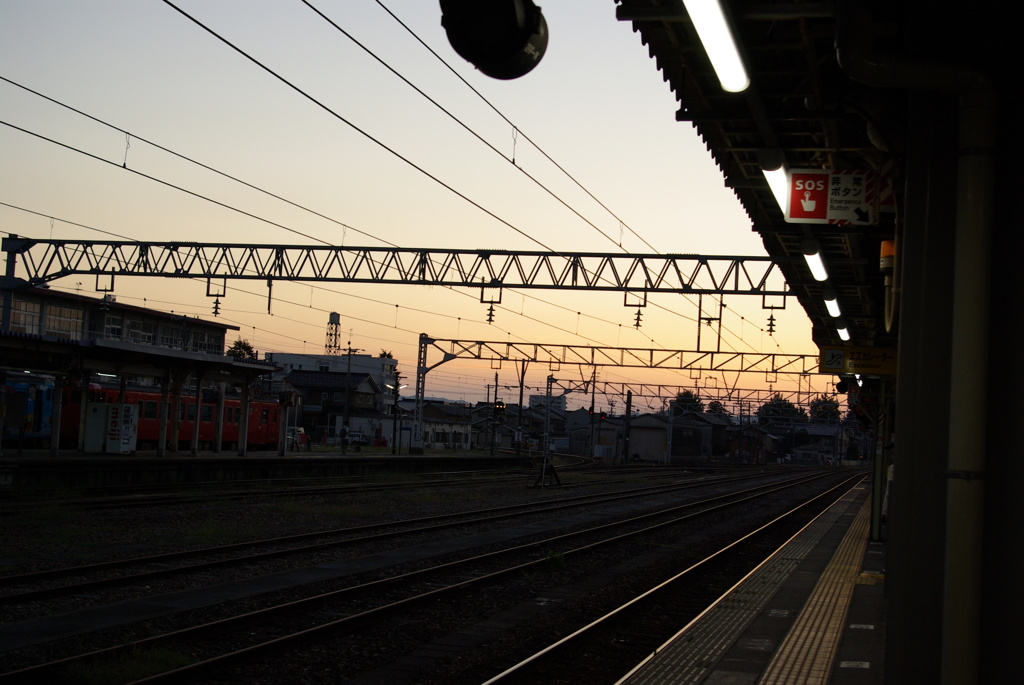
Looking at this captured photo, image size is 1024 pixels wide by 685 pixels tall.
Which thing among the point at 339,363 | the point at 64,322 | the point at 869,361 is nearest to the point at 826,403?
the point at 339,363

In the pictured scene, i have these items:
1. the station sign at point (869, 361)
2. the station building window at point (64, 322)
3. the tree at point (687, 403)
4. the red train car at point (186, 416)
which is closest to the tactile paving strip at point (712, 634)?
the station sign at point (869, 361)

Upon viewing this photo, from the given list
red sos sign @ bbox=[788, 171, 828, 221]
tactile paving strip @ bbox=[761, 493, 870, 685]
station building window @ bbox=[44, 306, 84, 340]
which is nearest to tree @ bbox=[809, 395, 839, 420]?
station building window @ bbox=[44, 306, 84, 340]

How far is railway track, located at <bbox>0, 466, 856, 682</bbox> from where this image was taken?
7.39m

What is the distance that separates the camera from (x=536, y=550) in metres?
16.2

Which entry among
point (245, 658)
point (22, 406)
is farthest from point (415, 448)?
point (245, 658)

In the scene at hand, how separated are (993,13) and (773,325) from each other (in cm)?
3229

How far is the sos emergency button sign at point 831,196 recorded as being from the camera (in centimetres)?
786

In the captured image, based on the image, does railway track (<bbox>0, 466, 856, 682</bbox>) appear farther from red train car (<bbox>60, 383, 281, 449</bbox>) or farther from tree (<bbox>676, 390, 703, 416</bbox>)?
tree (<bbox>676, 390, 703, 416</bbox>)

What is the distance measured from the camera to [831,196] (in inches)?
318

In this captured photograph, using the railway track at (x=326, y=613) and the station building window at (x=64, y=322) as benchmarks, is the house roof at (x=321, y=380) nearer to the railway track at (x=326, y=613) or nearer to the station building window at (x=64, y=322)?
the station building window at (x=64, y=322)

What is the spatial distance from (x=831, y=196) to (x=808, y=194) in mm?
194

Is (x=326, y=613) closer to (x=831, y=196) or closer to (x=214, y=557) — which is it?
(x=214, y=557)

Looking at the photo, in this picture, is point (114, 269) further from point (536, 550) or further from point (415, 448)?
point (415, 448)

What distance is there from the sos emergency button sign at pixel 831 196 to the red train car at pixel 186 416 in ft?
97.4
